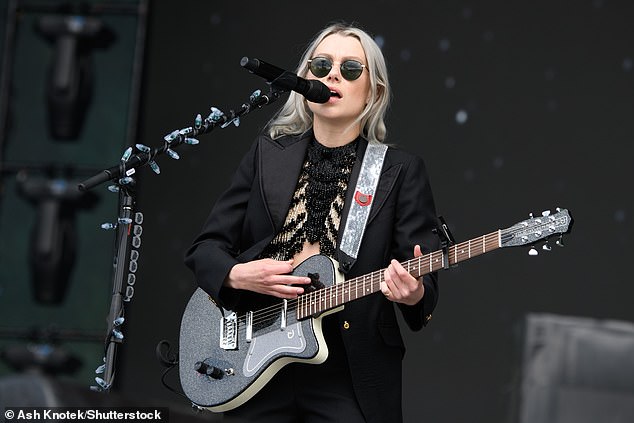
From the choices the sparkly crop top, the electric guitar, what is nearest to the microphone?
the sparkly crop top

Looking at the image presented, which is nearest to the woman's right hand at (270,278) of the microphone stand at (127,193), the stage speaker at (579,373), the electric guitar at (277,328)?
the electric guitar at (277,328)

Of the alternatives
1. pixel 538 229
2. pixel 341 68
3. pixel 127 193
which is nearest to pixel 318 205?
pixel 341 68

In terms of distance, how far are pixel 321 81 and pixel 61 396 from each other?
1.70 metres

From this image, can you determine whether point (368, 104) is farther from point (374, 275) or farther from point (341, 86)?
point (374, 275)

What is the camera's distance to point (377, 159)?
9.48 feet

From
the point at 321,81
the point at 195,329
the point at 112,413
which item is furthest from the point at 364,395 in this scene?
the point at 112,413

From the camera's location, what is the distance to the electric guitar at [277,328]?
102 inches

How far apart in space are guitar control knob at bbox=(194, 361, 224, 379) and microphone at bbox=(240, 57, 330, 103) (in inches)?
30.3

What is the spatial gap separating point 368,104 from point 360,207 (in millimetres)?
340

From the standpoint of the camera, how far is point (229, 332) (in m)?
2.89

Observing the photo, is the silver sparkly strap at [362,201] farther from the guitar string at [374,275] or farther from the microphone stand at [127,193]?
the microphone stand at [127,193]

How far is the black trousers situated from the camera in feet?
8.76

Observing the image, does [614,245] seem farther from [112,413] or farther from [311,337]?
[112,413]

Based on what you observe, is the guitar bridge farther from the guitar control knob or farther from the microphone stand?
the microphone stand
